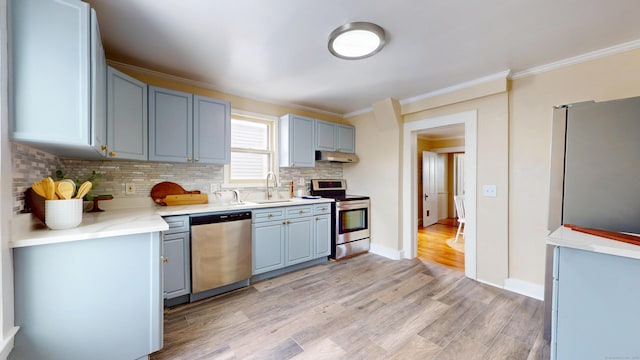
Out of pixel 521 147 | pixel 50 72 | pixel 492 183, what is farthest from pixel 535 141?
pixel 50 72

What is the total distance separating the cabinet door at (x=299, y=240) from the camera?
3.02 meters

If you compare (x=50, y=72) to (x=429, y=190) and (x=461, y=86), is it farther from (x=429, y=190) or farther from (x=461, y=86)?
(x=429, y=190)

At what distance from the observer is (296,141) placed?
11.6ft

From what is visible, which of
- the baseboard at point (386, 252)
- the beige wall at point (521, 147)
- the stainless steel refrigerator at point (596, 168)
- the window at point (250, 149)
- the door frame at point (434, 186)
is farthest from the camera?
the door frame at point (434, 186)

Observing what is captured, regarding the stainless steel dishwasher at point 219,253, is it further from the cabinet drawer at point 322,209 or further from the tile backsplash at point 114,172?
the cabinet drawer at point 322,209

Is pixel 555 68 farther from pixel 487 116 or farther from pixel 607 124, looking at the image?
pixel 607 124

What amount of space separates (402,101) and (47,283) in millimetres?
3845

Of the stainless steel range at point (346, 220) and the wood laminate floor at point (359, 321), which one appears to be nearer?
the wood laminate floor at point (359, 321)

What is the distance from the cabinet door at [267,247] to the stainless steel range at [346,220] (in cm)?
88

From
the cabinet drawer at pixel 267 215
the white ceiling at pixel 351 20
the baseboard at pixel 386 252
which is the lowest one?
the baseboard at pixel 386 252

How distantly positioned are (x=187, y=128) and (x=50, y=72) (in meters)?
1.34

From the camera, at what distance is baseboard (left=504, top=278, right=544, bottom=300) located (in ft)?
7.99

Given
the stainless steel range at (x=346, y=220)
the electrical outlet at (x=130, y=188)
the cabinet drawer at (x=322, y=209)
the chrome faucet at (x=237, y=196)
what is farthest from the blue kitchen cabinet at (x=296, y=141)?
the electrical outlet at (x=130, y=188)

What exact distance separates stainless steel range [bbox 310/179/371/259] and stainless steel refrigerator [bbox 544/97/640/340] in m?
2.21
